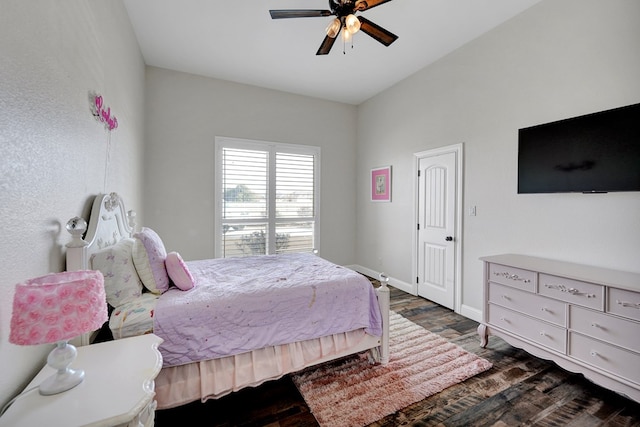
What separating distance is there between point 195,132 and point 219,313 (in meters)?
3.08

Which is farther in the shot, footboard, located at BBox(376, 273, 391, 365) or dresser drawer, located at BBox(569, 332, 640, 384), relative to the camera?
footboard, located at BBox(376, 273, 391, 365)

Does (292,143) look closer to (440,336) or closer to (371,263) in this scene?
(371,263)

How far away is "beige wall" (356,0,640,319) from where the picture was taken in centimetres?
204

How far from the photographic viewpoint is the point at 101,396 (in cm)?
93

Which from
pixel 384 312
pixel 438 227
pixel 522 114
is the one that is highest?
pixel 522 114

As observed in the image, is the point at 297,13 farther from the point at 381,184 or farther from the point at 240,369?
the point at 381,184

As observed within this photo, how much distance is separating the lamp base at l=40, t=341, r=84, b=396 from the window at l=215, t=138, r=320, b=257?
3189mm

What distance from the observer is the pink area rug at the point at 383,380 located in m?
1.77

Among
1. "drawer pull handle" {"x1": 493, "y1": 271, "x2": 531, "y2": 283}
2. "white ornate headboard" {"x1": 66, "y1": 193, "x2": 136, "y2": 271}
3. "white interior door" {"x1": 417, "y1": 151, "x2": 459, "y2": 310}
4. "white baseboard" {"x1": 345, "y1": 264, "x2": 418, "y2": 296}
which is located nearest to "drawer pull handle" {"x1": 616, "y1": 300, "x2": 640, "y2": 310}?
"drawer pull handle" {"x1": 493, "y1": 271, "x2": 531, "y2": 283}

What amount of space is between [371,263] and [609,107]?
11.4 feet

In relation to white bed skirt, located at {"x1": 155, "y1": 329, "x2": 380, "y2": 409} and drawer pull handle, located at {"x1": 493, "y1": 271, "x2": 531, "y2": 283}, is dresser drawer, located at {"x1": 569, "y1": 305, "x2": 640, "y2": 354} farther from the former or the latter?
white bed skirt, located at {"x1": 155, "y1": 329, "x2": 380, "y2": 409}

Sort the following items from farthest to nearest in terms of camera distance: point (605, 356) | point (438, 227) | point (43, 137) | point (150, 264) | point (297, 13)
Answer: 1. point (438, 227)
2. point (297, 13)
3. point (150, 264)
4. point (605, 356)
5. point (43, 137)

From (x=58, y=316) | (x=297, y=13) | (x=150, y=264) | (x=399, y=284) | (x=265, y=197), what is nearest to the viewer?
(x=58, y=316)

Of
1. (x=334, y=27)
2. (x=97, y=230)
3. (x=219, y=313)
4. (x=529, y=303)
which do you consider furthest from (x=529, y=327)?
(x=97, y=230)
